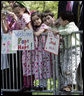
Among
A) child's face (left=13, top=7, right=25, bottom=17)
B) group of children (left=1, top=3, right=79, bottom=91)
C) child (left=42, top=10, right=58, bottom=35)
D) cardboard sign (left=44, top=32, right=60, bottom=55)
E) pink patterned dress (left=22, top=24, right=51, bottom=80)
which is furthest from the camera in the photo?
child's face (left=13, top=7, right=25, bottom=17)

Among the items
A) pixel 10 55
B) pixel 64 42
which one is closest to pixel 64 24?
pixel 64 42

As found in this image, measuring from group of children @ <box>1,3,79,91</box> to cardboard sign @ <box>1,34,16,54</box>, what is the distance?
20 centimetres

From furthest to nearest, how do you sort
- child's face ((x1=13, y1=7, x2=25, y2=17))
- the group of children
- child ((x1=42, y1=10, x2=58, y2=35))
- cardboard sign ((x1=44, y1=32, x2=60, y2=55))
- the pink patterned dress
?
1. child's face ((x1=13, y1=7, x2=25, y2=17))
2. child ((x1=42, y1=10, x2=58, y2=35))
3. the pink patterned dress
4. the group of children
5. cardboard sign ((x1=44, y1=32, x2=60, y2=55))

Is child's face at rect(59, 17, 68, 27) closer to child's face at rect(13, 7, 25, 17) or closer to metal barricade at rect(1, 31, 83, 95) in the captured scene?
metal barricade at rect(1, 31, 83, 95)

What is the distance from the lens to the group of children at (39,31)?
655 centimetres

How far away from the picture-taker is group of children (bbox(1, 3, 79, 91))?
6.55 m

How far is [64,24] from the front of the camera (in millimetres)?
6688

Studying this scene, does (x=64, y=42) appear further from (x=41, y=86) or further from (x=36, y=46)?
(x=41, y=86)

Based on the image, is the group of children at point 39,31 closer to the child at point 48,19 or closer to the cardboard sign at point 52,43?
the child at point 48,19

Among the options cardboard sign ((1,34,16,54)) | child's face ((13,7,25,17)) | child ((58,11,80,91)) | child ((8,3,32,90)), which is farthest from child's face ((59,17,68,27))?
cardboard sign ((1,34,16,54))

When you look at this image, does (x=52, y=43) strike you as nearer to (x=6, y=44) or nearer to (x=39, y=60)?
(x=39, y=60)

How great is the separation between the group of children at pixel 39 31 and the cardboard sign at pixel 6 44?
203 millimetres

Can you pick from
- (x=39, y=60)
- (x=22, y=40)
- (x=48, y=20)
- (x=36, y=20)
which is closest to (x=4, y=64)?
(x=22, y=40)

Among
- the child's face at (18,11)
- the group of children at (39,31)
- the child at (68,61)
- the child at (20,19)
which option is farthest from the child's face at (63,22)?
the child's face at (18,11)
